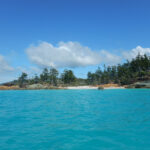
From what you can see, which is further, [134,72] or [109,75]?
[109,75]

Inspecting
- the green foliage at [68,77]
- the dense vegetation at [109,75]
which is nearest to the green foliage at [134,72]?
the dense vegetation at [109,75]

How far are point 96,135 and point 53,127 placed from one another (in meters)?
3.96

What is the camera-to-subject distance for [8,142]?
9570 millimetres

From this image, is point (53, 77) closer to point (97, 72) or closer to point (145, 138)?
point (97, 72)

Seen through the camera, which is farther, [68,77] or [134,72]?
[68,77]

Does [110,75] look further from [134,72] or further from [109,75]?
[134,72]

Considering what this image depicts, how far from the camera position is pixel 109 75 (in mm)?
149875

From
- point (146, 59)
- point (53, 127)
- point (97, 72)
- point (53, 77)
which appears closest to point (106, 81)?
point (97, 72)

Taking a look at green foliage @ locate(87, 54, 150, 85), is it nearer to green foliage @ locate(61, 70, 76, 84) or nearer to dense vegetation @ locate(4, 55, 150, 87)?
dense vegetation @ locate(4, 55, 150, 87)

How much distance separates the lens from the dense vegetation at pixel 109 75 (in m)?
116

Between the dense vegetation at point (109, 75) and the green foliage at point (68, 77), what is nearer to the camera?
the dense vegetation at point (109, 75)

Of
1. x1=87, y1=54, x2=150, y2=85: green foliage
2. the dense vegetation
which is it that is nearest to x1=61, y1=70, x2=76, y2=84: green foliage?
the dense vegetation

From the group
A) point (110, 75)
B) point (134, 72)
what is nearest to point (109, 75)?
point (110, 75)

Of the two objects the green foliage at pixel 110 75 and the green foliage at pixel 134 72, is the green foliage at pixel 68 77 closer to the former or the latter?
the green foliage at pixel 110 75
